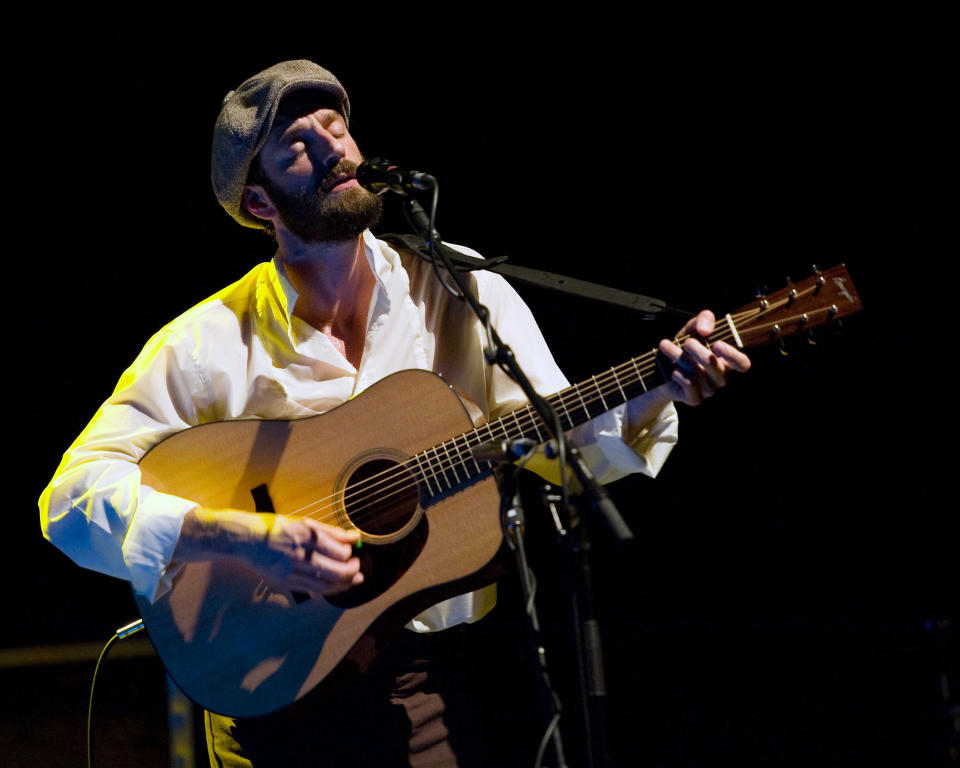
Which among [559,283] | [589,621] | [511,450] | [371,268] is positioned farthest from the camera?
[371,268]

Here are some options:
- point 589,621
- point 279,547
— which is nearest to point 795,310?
point 589,621

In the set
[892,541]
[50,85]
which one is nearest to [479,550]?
[892,541]

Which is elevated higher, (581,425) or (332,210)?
(332,210)

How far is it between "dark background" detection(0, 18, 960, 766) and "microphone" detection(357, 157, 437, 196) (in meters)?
0.81

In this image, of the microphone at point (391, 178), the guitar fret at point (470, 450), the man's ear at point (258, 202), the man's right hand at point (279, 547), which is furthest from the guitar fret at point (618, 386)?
the man's ear at point (258, 202)

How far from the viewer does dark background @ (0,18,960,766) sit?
10.1 feet

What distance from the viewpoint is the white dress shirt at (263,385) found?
2.46 metres

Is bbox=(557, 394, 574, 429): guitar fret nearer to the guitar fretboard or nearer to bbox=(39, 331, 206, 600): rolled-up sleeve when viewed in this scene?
the guitar fretboard

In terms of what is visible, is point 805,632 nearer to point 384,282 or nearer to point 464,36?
point 384,282

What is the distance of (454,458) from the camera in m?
2.48

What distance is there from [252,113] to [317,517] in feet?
4.22

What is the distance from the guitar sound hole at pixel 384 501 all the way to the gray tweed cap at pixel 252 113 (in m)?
1.13

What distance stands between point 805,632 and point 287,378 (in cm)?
195

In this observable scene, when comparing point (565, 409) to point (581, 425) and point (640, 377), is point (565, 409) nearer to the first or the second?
point (581, 425)
